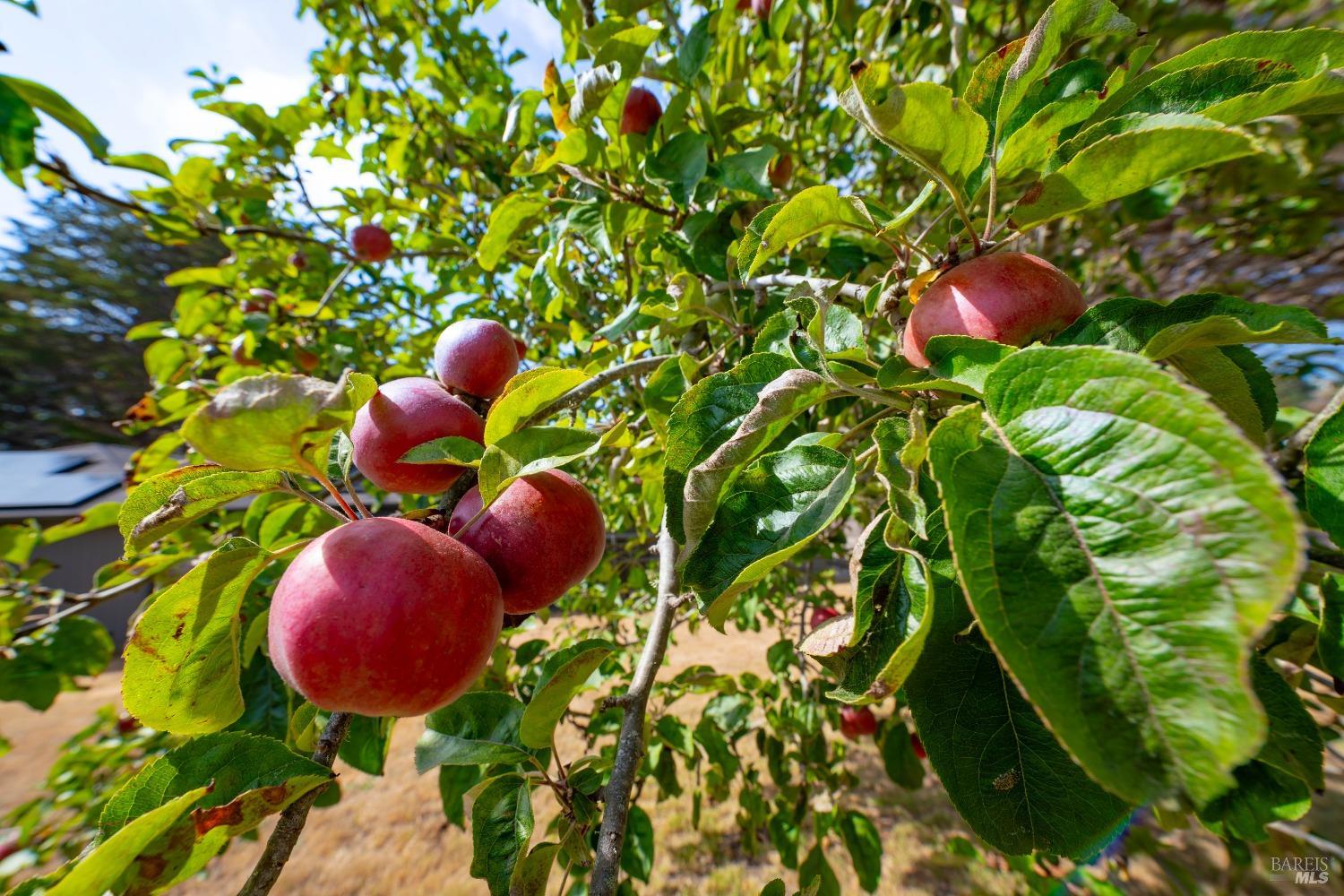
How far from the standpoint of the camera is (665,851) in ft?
10.1

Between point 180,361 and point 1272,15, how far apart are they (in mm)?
4635

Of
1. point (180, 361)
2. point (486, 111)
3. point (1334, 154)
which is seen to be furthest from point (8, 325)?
point (1334, 154)

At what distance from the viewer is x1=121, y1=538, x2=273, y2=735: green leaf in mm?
649

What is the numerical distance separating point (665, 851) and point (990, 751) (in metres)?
3.24

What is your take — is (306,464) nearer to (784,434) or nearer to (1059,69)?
(784,434)

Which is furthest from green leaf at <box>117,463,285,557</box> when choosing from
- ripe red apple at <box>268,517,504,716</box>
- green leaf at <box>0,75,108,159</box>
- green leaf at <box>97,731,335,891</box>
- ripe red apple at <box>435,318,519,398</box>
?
green leaf at <box>0,75,108,159</box>

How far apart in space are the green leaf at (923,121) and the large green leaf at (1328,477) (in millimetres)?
449

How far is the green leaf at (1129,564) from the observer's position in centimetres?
30

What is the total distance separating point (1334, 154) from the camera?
94.4 inches

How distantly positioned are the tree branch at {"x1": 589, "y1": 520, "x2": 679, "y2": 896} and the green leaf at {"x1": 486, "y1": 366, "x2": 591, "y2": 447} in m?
0.24

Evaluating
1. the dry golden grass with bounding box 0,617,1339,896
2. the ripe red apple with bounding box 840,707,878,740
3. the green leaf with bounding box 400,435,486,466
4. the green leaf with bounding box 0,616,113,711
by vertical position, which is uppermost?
the green leaf with bounding box 400,435,486,466

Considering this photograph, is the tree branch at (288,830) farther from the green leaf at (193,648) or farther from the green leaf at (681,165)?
the green leaf at (681,165)

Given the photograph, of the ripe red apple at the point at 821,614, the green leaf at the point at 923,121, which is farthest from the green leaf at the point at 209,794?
the ripe red apple at the point at 821,614

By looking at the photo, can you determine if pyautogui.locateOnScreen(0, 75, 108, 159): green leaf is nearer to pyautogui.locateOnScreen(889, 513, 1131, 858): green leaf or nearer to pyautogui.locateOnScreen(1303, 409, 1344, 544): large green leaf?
pyautogui.locateOnScreen(889, 513, 1131, 858): green leaf
